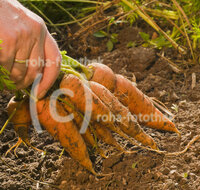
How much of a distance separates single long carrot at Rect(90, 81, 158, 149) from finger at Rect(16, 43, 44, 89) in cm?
39

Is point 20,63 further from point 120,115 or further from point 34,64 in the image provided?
point 120,115

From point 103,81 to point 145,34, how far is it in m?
0.91

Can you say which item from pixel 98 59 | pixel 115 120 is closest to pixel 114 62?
pixel 98 59

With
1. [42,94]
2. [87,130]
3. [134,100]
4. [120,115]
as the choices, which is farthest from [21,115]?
[134,100]

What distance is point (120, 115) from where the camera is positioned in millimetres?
1386

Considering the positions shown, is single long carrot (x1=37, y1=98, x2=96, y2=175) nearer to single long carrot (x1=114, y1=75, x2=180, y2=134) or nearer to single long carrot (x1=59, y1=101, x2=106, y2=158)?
single long carrot (x1=59, y1=101, x2=106, y2=158)

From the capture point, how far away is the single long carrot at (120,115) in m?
1.37

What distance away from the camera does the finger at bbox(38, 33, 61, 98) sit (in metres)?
A: 1.07

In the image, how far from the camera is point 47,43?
106 centimetres

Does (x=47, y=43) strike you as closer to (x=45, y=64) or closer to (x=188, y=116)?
(x=45, y=64)

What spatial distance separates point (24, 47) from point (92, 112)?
Result: 495mm

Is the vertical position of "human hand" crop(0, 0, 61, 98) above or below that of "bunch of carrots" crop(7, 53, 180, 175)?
above

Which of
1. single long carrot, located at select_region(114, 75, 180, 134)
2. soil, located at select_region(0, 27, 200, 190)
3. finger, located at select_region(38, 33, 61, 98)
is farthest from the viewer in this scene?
single long carrot, located at select_region(114, 75, 180, 134)


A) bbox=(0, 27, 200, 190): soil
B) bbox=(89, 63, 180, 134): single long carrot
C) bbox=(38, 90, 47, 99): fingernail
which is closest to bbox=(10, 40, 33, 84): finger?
bbox=(38, 90, 47, 99): fingernail
